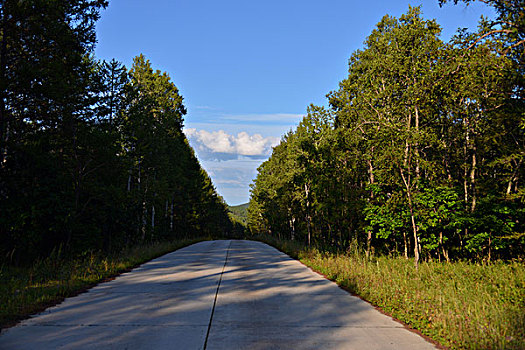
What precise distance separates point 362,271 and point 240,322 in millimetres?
5573

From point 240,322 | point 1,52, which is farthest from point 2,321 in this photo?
point 1,52

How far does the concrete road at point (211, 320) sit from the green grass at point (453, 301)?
0.42 meters

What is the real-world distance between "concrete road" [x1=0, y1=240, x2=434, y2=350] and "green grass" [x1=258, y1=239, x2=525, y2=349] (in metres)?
0.42

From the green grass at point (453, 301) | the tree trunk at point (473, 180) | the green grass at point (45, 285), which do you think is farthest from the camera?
the tree trunk at point (473, 180)

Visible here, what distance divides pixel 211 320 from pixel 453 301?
472 centimetres

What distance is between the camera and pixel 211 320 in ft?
21.1

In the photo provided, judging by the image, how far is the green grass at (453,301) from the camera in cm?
523

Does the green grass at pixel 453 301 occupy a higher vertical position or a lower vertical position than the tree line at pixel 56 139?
lower

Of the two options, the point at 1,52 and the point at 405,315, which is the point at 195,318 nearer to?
the point at 405,315

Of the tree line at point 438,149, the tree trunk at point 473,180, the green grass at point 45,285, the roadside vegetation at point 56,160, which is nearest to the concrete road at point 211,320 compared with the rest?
the green grass at point 45,285

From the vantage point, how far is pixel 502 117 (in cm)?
1405

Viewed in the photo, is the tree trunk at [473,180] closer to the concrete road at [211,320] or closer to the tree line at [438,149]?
the tree line at [438,149]

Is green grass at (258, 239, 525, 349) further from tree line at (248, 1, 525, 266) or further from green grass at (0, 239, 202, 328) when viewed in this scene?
green grass at (0, 239, 202, 328)

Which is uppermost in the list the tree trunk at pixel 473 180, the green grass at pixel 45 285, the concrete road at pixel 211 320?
the tree trunk at pixel 473 180
